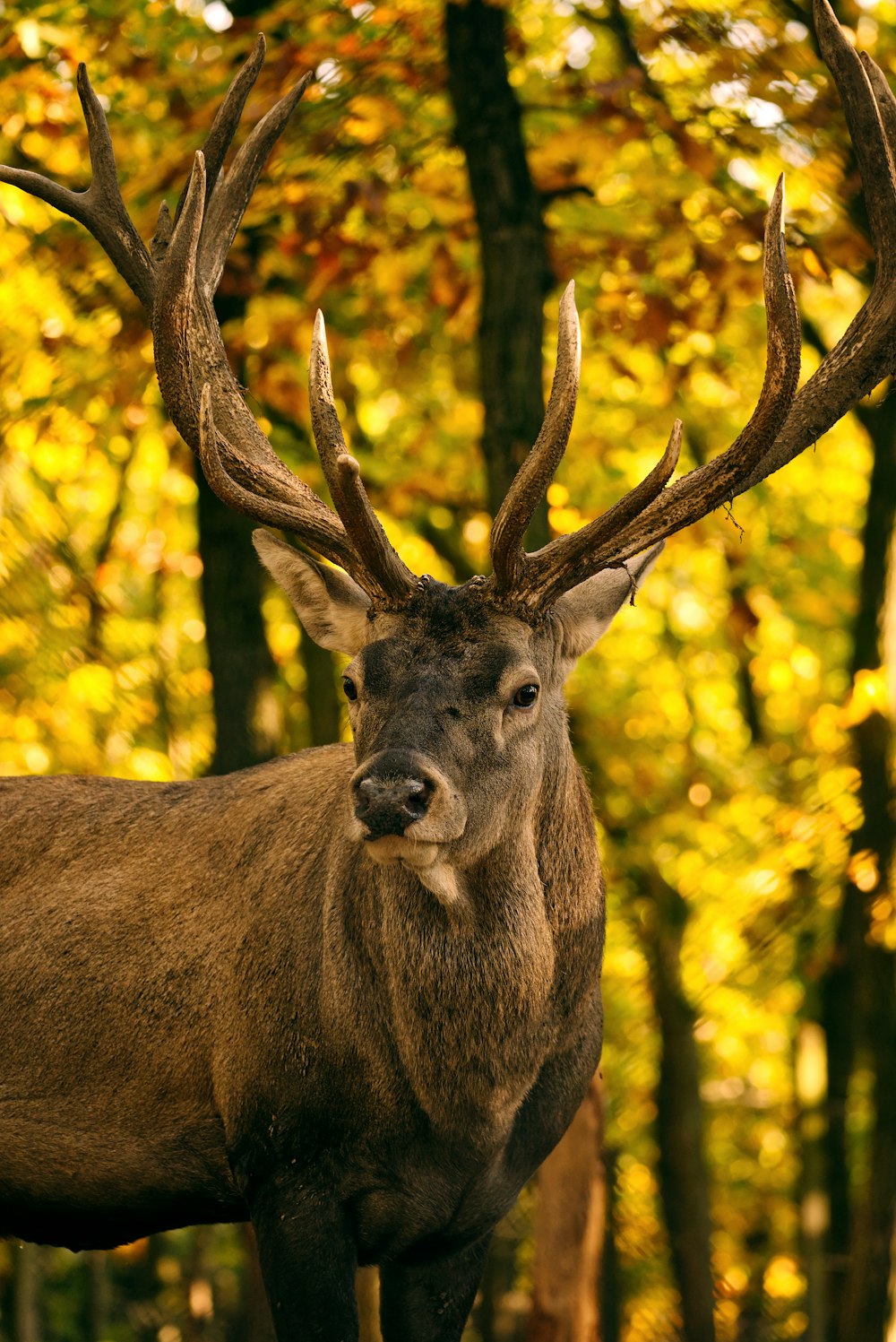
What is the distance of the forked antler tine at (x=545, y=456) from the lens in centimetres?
499

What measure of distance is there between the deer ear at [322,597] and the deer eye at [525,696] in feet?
2.57

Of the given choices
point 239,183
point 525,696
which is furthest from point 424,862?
point 239,183

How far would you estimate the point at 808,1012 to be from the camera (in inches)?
585

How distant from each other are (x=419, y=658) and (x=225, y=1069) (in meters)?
1.53

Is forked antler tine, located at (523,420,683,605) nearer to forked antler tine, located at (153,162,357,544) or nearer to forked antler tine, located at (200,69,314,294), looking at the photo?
forked antler tine, located at (153,162,357,544)

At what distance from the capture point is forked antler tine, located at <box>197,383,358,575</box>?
5.36 metres

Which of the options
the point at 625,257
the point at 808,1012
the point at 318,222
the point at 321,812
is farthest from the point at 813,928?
the point at 321,812

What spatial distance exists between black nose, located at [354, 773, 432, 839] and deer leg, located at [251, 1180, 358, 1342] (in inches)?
52.4

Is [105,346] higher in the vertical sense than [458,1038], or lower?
higher

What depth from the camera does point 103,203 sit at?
21.4 feet

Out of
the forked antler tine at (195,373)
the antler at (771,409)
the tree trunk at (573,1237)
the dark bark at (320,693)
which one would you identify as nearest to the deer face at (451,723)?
the antler at (771,409)

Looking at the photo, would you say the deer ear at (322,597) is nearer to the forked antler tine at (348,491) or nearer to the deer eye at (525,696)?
the forked antler tine at (348,491)

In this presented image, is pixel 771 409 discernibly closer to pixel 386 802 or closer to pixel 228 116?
pixel 386 802

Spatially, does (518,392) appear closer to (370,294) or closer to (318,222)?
(318,222)
